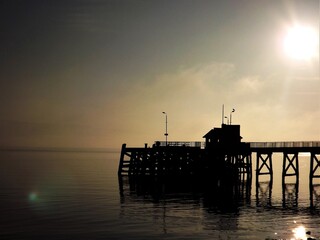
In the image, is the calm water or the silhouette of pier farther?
the silhouette of pier

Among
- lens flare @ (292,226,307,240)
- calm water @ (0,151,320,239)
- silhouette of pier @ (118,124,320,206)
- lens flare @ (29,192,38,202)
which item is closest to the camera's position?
lens flare @ (292,226,307,240)

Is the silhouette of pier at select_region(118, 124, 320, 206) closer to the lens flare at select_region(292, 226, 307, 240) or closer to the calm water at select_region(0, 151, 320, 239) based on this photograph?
the calm water at select_region(0, 151, 320, 239)

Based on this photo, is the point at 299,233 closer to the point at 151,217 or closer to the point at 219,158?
the point at 151,217

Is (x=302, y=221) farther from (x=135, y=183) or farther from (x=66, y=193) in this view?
(x=135, y=183)

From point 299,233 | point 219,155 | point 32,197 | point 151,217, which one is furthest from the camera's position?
point 219,155

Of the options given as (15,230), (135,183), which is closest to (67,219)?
(15,230)

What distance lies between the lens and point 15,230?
92.7 ft

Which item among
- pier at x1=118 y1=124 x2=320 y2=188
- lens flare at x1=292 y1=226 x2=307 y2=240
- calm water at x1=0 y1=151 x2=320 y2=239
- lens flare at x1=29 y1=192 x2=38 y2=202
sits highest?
pier at x1=118 y1=124 x2=320 y2=188

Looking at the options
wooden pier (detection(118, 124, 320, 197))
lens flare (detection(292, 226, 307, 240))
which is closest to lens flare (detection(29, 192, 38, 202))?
wooden pier (detection(118, 124, 320, 197))

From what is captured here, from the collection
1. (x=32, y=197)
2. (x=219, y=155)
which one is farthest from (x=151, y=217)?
(x=219, y=155)

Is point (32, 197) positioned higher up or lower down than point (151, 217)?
lower down

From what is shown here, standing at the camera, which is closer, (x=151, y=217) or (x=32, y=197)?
(x=151, y=217)

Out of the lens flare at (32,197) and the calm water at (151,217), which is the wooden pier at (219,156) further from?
the lens flare at (32,197)

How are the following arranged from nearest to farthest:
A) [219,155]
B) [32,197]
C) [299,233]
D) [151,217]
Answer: [299,233] < [151,217] < [32,197] < [219,155]
